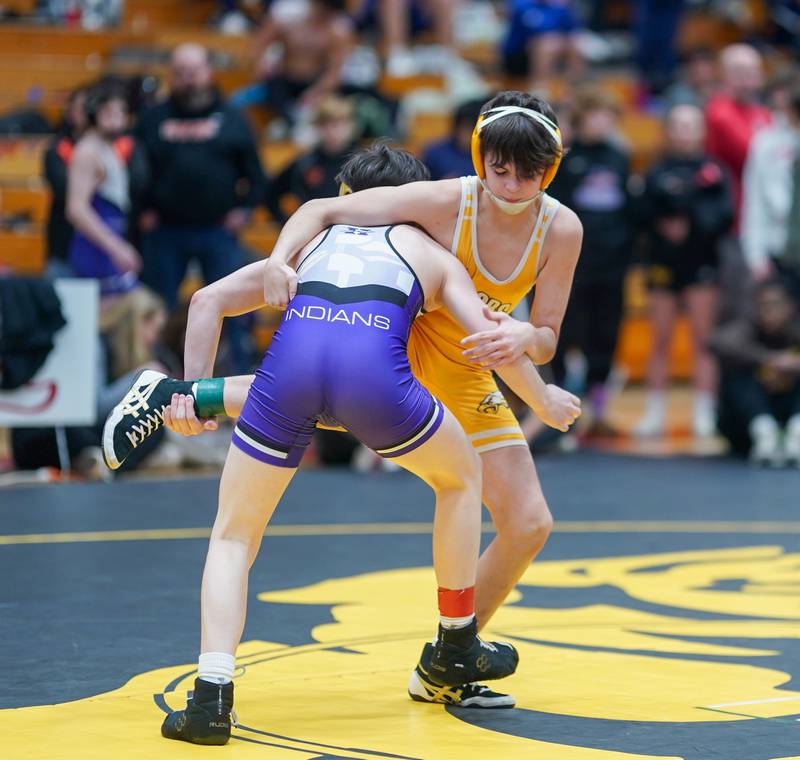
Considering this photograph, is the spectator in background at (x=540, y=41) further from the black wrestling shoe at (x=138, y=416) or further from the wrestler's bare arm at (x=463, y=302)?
the black wrestling shoe at (x=138, y=416)

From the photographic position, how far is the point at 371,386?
141 inches

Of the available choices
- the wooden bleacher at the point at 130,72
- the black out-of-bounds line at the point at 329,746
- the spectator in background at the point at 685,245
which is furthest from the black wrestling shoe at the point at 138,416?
the wooden bleacher at the point at 130,72

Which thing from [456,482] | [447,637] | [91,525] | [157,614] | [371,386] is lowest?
[91,525]

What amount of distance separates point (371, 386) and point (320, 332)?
0.17m

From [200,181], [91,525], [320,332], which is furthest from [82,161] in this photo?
[320,332]

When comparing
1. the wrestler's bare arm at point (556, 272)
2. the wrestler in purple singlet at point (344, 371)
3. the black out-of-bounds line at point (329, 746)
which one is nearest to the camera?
the black out-of-bounds line at point (329, 746)

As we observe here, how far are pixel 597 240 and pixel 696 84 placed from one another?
3577 millimetres

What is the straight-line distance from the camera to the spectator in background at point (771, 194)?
376 inches

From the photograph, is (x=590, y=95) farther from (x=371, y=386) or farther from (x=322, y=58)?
(x=371, y=386)

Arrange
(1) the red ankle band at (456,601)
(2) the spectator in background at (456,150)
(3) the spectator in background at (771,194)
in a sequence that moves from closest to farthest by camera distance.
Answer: (1) the red ankle band at (456,601) → (2) the spectator in background at (456,150) → (3) the spectator in background at (771,194)

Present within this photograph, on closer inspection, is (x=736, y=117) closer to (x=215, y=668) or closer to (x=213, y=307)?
(x=213, y=307)

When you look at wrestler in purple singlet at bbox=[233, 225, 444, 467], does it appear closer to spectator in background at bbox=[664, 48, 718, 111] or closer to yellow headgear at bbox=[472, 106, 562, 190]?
yellow headgear at bbox=[472, 106, 562, 190]

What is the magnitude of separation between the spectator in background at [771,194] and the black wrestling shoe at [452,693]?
601 cm

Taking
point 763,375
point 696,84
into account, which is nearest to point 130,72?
point 696,84
